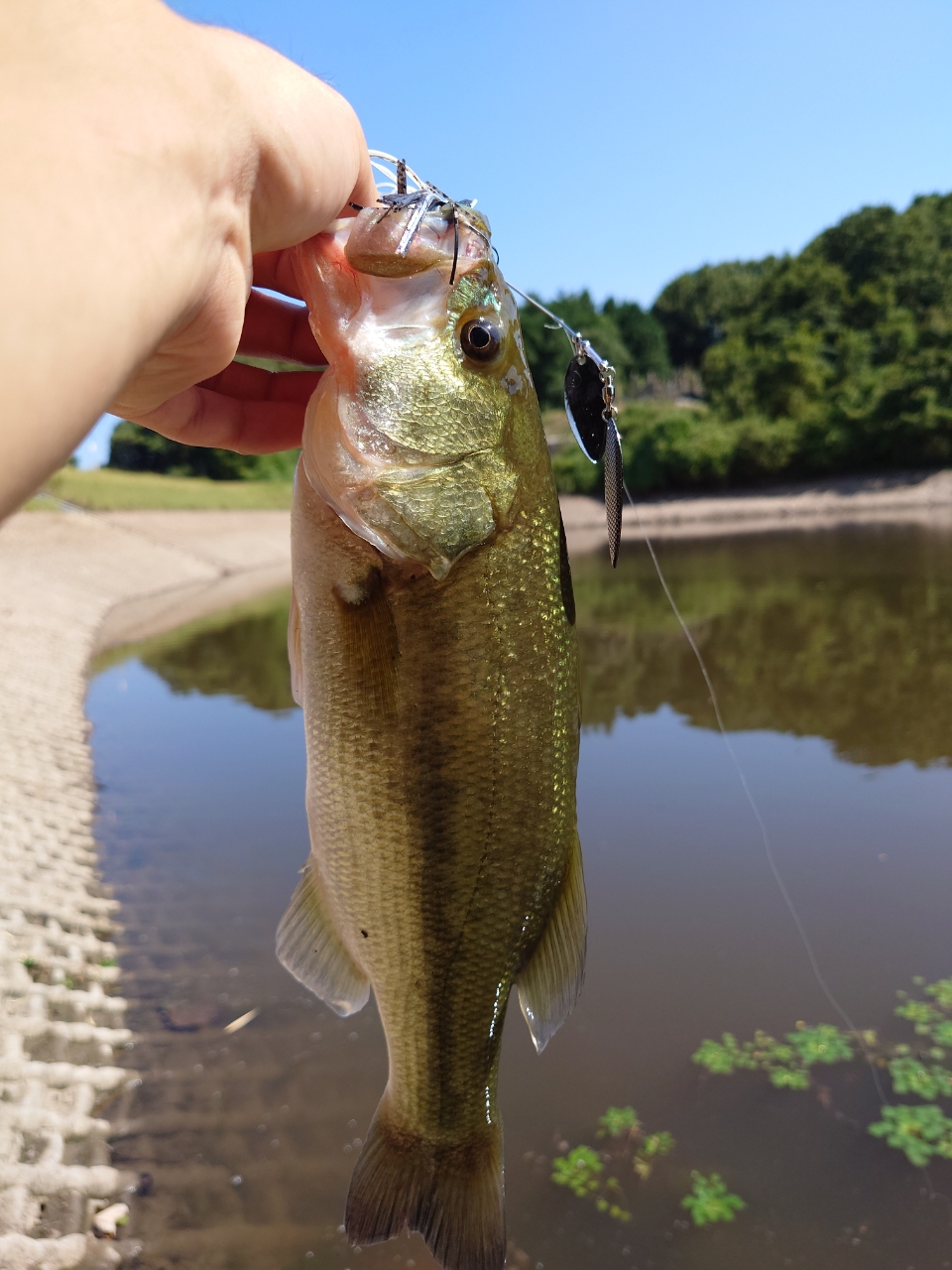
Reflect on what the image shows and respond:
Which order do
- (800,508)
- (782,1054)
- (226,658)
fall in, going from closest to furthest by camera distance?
(782,1054) < (226,658) < (800,508)

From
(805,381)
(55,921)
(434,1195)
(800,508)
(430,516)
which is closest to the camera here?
(430,516)

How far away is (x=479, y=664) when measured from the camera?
1.64 m

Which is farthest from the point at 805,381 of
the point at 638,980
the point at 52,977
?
the point at 52,977

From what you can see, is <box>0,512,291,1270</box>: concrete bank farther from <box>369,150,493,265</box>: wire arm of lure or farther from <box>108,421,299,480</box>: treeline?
<box>108,421,299,480</box>: treeline

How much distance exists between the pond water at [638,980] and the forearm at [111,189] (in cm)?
404

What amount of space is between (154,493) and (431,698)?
1715 inches

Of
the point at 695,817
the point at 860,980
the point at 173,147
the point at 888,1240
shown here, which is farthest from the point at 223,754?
the point at 173,147

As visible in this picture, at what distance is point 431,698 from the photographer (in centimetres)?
165

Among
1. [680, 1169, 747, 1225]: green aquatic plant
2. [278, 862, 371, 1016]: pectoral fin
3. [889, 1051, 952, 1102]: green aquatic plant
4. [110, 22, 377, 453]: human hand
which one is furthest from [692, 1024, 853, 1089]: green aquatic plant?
[110, 22, 377, 453]: human hand

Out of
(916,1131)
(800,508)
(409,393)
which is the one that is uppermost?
(409,393)

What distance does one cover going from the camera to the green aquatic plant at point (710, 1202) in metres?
3.95

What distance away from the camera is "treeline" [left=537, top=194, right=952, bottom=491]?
40812mm

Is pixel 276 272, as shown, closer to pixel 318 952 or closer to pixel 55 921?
pixel 318 952

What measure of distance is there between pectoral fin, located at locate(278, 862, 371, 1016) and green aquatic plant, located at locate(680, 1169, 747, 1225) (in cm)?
312
